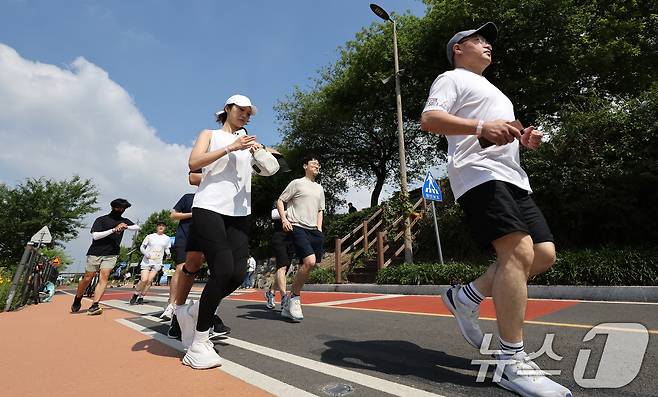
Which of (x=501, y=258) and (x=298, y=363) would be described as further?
(x=298, y=363)

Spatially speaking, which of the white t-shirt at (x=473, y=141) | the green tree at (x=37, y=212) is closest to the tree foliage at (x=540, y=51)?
the white t-shirt at (x=473, y=141)

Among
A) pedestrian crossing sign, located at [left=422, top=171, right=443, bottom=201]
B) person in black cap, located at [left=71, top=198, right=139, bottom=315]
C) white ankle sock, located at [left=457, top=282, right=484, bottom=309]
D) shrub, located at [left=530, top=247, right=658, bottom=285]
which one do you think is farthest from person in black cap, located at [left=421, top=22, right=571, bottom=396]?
pedestrian crossing sign, located at [left=422, top=171, right=443, bottom=201]

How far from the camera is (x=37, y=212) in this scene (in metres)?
25.8

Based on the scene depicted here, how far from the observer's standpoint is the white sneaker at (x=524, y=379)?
1.66 meters

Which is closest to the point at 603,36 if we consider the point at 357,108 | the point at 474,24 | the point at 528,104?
Answer: the point at 528,104

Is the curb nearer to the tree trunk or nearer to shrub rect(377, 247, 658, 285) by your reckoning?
shrub rect(377, 247, 658, 285)

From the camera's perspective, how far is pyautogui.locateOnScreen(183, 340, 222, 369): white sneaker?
2.43 meters

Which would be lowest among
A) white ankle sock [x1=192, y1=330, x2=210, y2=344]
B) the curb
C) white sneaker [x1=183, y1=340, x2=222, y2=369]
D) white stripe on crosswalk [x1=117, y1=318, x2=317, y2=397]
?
white stripe on crosswalk [x1=117, y1=318, x2=317, y2=397]

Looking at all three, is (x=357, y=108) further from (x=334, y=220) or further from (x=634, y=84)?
(x=634, y=84)

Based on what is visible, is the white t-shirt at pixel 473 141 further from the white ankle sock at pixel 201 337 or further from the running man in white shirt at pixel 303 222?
the running man in white shirt at pixel 303 222

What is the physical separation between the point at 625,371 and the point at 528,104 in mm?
15035

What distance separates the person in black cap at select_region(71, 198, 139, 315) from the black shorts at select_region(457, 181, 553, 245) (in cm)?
574

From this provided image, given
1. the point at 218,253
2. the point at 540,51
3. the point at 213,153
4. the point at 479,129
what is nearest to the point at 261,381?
the point at 218,253

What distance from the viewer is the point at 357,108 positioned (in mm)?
21469
